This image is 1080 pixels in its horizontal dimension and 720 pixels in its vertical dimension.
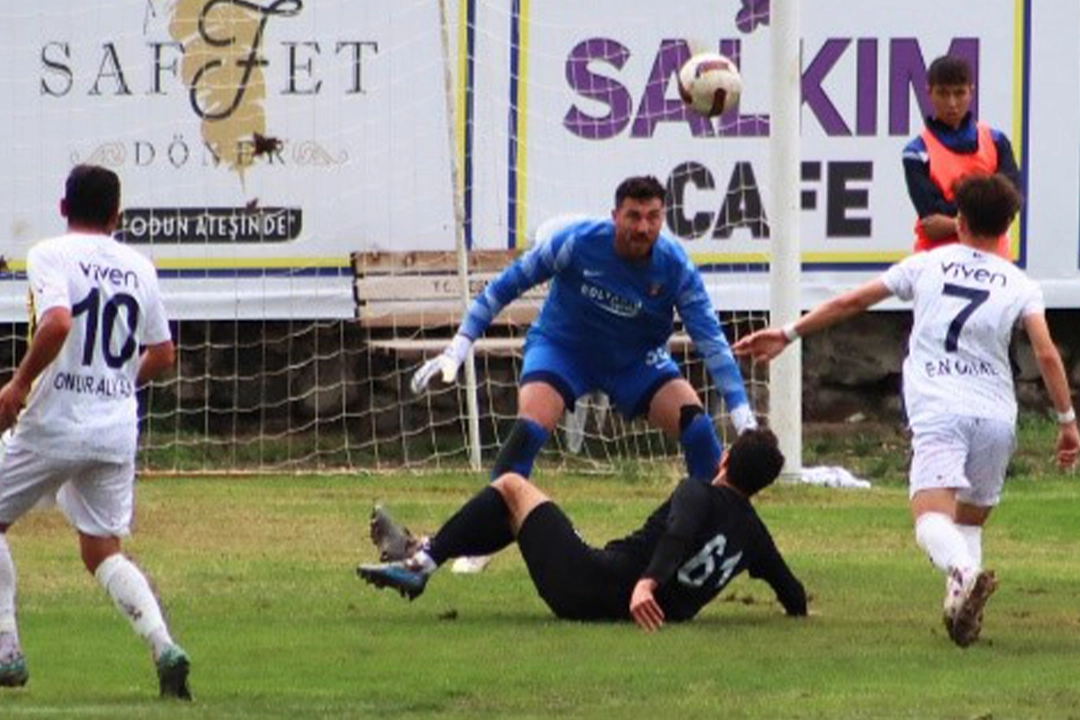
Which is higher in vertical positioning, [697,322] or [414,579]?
[697,322]

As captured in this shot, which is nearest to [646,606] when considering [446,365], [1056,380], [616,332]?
[1056,380]

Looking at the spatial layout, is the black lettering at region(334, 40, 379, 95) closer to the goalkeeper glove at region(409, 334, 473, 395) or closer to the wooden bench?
the wooden bench

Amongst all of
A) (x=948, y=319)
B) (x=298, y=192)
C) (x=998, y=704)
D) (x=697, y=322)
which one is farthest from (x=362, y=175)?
(x=998, y=704)

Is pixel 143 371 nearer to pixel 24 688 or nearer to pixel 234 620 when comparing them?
pixel 24 688

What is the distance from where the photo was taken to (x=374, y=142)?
78.1ft

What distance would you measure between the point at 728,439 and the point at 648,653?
1003cm

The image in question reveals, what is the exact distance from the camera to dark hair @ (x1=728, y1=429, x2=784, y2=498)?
43.6ft

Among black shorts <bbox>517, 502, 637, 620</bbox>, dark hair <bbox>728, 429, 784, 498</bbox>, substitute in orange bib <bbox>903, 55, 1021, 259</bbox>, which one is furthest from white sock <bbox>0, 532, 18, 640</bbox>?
substitute in orange bib <bbox>903, 55, 1021, 259</bbox>

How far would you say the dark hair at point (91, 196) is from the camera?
11.4 m

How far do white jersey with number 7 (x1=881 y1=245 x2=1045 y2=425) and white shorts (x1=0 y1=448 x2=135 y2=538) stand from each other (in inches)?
126

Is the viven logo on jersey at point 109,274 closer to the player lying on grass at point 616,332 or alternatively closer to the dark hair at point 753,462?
the dark hair at point 753,462

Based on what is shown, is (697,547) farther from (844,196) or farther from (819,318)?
(844,196)

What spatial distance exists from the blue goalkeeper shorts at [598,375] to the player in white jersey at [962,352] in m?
2.37

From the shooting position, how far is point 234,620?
45.6 feet
